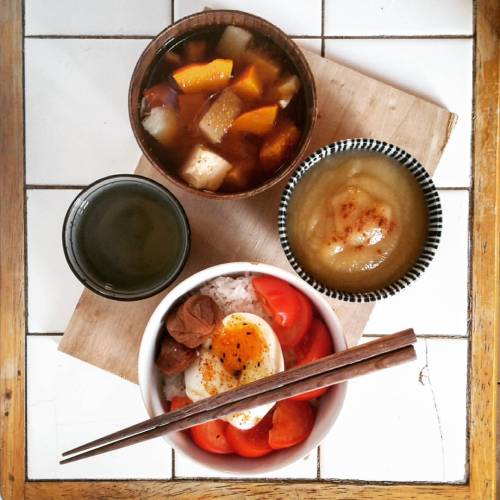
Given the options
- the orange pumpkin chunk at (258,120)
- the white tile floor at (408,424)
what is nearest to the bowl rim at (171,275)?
the orange pumpkin chunk at (258,120)

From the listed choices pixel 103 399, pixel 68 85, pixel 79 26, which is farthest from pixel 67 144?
pixel 103 399

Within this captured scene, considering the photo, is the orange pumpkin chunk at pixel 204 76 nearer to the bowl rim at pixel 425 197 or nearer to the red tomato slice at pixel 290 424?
the bowl rim at pixel 425 197

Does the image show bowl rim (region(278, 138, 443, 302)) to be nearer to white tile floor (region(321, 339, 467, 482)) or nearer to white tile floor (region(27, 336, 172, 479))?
white tile floor (region(321, 339, 467, 482))

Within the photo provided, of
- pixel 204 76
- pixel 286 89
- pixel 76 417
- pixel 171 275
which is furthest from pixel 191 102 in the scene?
pixel 76 417

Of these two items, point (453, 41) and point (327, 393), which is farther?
point (453, 41)

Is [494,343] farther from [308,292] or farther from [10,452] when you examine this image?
[10,452]

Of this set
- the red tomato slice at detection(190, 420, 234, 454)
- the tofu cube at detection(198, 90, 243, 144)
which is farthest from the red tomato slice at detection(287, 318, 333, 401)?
the tofu cube at detection(198, 90, 243, 144)
